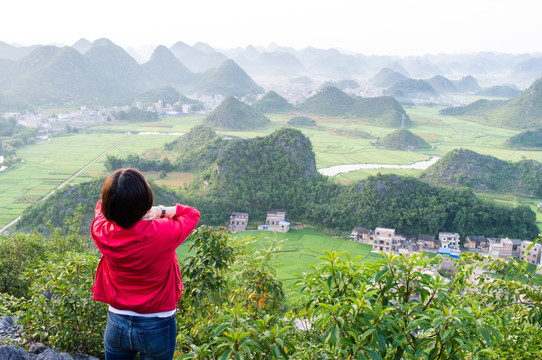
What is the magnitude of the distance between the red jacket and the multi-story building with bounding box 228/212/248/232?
516 inches

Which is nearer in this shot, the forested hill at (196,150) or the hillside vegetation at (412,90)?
the forested hill at (196,150)

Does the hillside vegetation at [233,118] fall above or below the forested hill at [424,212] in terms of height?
above

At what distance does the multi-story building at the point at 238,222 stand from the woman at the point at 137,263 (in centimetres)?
1306

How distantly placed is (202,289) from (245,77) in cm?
7353

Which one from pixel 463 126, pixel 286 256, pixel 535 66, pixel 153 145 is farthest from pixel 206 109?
pixel 535 66

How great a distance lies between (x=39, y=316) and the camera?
2695 millimetres

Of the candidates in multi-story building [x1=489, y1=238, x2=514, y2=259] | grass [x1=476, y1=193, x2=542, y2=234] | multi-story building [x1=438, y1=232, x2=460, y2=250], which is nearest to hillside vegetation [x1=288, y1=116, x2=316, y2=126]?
grass [x1=476, y1=193, x2=542, y2=234]

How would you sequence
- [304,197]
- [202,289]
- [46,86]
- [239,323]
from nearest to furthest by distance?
[239,323]
[202,289]
[304,197]
[46,86]

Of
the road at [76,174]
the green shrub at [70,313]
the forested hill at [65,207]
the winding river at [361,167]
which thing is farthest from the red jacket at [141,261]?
the winding river at [361,167]

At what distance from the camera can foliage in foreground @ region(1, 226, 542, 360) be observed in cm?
162

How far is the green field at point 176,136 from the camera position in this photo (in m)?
20.6

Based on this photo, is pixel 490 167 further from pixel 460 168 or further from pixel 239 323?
pixel 239 323

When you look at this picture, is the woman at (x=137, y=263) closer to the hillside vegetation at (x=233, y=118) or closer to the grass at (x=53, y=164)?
the grass at (x=53, y=164)

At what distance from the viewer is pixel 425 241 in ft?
45.8
